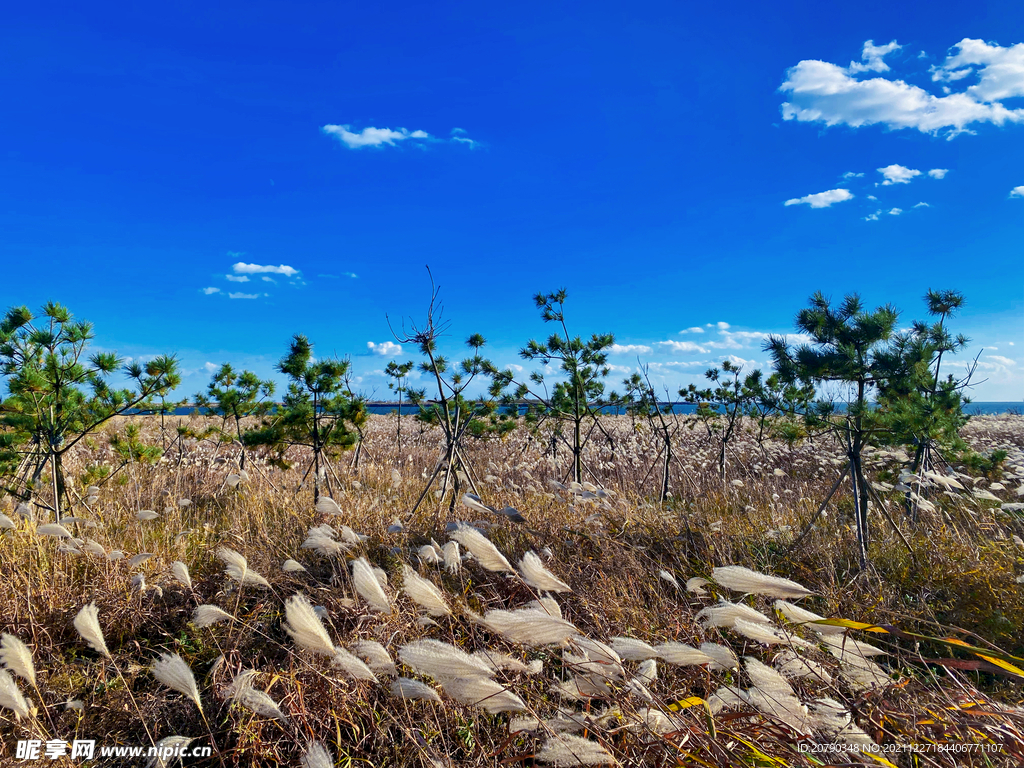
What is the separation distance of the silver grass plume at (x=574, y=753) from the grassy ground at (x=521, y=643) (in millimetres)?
88

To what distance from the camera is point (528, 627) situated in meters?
1.43

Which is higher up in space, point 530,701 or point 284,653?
point 530,701

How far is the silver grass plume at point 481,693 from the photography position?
55.8 inches

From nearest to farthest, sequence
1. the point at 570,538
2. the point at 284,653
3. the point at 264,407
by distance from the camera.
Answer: the point at 284,653 → the point at 570,538 → the point at 264,407

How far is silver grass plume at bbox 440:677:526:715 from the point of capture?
1418 mm

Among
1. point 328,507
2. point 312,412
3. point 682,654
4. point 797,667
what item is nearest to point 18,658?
point 328,507

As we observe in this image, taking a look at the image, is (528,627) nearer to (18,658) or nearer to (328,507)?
(18,658)

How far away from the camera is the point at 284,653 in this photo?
2994 mm

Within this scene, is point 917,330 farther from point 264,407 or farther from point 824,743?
point 264,407

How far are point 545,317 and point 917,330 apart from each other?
4264mm

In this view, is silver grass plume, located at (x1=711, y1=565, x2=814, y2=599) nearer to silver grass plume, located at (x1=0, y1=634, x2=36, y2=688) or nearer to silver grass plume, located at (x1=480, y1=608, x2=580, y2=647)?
silver grass plume, located at (x1=480, y1=608, x2=580, y2=647)

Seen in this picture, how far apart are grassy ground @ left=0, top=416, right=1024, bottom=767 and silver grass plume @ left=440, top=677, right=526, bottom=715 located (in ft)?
0.10

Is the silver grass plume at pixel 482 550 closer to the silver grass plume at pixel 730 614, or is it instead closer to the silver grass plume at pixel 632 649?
the silver grass plume at pixel 632 649

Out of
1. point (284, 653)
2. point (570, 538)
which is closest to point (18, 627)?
point (284, 653)
